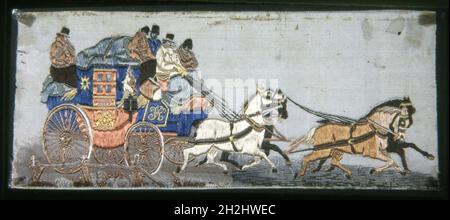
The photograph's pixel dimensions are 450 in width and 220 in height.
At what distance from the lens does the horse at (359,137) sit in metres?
3.87

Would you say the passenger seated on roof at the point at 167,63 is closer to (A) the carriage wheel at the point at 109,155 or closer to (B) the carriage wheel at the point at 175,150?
(B) the carriage wheel at the point at 175,150

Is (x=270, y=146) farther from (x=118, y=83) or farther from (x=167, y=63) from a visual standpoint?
(x=118, y=83)

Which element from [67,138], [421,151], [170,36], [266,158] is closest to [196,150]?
[266,158]

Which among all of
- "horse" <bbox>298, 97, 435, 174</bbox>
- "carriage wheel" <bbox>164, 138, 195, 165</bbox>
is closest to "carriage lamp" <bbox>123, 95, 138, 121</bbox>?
"carriage wheel" <bbox>164, 138, 195, 165</bbox>

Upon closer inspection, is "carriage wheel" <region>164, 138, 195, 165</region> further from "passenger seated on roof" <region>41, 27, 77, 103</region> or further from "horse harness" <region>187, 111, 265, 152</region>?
"passenger seated on roof" <region>41, 27, 77, 103</region>

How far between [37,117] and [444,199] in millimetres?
3261

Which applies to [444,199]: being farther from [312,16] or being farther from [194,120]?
[194,120]

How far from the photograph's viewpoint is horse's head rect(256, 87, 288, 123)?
153 inches

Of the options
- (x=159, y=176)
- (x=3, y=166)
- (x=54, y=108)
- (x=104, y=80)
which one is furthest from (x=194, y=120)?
(x=3, y=166)

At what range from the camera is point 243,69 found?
3.88 m

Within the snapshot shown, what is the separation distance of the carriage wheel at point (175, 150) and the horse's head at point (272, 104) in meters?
0.66

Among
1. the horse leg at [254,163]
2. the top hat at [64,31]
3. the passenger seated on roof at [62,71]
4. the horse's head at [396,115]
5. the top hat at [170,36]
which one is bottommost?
the horse leg at [254,163]

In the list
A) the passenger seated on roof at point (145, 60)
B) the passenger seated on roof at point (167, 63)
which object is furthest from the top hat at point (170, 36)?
the passenger seated on roof at point (145, 60)

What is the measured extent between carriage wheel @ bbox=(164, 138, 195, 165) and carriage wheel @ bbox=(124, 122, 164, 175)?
0.04m
